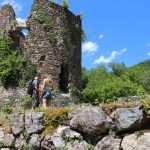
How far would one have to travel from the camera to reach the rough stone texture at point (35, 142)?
30.8 ft

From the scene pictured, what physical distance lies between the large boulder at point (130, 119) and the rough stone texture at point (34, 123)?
6.18 feet

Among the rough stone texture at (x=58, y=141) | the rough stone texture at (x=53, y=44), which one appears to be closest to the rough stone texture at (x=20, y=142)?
the rough stone texture at (x=58, y=141)

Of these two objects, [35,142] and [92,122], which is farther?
[35,142]

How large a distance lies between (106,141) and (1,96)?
14.9 m

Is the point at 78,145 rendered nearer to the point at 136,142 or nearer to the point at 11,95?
the point at 136,142

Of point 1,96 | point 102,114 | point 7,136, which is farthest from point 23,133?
point 1,96

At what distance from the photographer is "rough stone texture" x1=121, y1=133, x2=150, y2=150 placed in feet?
25.7

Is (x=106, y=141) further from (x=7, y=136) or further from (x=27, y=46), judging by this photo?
(x=27, y=46)

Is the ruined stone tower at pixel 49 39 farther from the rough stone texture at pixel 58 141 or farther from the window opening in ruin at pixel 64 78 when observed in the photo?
the rough stone texture at pixel 58 141

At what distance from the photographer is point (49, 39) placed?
23.8 meters

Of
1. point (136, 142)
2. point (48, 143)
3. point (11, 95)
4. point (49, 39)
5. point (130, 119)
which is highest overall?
point (49, 39)

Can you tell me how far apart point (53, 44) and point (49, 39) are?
320mm

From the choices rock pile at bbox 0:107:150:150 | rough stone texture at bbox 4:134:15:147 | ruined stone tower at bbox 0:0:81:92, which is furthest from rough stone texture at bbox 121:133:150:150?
ruined stone tower at bbox 0:0:81:92

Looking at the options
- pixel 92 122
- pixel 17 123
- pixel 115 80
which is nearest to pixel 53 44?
pixel 17 123
